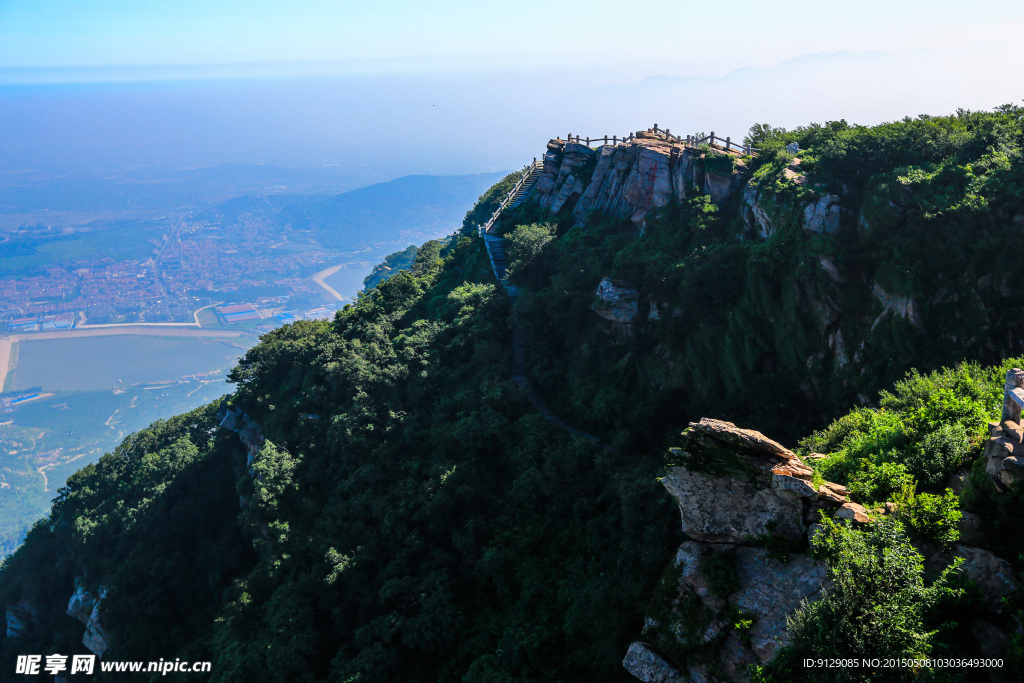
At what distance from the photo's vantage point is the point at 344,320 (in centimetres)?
4262

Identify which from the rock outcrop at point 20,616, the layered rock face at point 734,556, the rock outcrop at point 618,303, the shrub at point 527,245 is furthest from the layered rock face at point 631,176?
the rock outcrop at point 20,616

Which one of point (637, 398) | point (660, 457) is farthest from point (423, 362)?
point (660, 457)

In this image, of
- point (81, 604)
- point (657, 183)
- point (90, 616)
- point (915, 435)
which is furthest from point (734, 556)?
point (81, 604)

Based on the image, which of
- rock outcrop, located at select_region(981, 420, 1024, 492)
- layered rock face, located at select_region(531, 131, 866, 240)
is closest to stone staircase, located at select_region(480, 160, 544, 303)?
layered rock face, located at select_region(531, 131, 866, 240)

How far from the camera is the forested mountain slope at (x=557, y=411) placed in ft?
69.4

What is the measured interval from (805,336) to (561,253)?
16.4 meters

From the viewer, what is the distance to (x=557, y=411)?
30.1 meters

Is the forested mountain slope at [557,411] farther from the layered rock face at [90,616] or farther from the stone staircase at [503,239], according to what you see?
the stone staircase at [503,239]

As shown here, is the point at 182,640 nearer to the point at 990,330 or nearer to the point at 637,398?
the point at 637,398

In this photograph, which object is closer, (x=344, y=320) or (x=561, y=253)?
(x=561, y=253)

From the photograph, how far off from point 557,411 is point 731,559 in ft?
51.9

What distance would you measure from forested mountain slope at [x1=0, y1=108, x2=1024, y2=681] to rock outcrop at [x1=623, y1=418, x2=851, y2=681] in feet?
8.51

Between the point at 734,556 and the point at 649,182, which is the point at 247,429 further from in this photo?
the point at 734,556

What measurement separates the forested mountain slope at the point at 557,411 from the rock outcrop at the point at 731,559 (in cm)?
259
